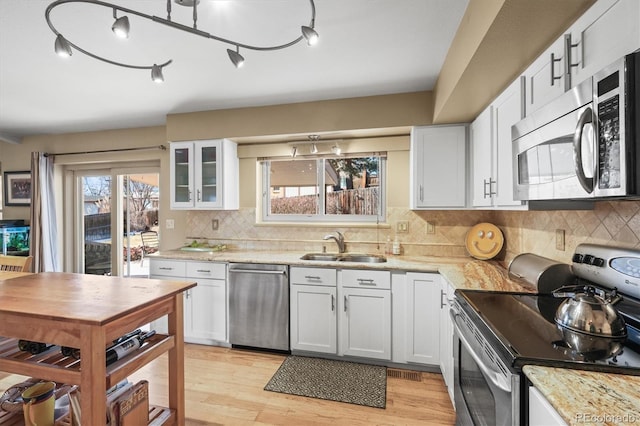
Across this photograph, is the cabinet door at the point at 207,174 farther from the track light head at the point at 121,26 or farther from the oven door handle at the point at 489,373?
the oven door handle at the point at 489,373

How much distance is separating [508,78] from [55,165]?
5517 mm

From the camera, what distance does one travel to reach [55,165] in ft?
13.9

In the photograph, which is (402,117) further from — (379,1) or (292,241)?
(292,241)

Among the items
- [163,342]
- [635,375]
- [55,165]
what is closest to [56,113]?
[55,165]

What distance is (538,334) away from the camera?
3.65ft

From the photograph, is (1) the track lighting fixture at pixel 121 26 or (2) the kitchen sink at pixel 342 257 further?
(2) the kitchen sink at pixel 342 257

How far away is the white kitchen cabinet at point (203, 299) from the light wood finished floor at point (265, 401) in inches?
13.2

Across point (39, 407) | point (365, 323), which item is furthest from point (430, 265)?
point (39, 407)

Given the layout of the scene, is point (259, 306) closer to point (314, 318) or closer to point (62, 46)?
point (314, 318)

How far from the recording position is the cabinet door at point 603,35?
0.89 meters

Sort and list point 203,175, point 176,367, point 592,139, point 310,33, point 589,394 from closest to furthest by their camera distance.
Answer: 1. point 589,394
2. point 592,139
3. point 310,33
4. point 176,367
5. point 203,175

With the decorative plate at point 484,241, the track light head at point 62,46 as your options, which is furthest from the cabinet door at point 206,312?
the decorative plate at point 484,241

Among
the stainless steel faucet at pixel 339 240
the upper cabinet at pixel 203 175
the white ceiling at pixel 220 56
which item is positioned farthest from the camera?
the upper cabinet at pixel 203 175

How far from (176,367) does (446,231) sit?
2546 millimetres
